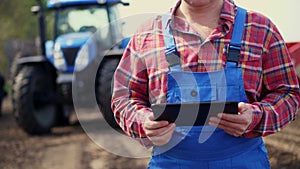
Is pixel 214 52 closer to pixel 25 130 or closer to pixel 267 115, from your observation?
pixel 267 115

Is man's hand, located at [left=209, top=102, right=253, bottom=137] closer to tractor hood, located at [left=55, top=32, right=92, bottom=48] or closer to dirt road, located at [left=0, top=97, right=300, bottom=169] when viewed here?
dirt road, located at [left=0, top=97, right=300, bottom=169]

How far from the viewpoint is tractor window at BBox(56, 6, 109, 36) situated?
22.4ft

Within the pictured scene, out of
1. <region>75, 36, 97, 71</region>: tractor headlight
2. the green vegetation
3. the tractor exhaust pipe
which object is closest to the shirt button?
<region>75, 36, 97, 71</region>: tractor headlight

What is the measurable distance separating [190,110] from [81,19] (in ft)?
21.5

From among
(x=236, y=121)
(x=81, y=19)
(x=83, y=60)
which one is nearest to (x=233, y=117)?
(x=236, y=121)

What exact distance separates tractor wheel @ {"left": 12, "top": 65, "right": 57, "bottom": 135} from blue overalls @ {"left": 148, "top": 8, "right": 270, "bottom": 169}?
650 cm

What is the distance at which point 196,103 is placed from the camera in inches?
66.9

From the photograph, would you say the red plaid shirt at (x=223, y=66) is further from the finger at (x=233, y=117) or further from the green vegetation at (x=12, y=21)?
the green vegetation at (x=12, y=21)

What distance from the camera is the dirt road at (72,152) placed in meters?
6.00

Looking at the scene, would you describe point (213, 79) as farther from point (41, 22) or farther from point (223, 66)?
point (41, 22)

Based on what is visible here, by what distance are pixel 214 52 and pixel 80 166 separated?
175 inches

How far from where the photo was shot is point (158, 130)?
1.74 meters

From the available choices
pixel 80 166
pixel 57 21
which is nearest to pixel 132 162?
pixel 80 166

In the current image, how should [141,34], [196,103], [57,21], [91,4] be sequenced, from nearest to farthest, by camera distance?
[196,103], [141,34], [91,4], [57,21]
